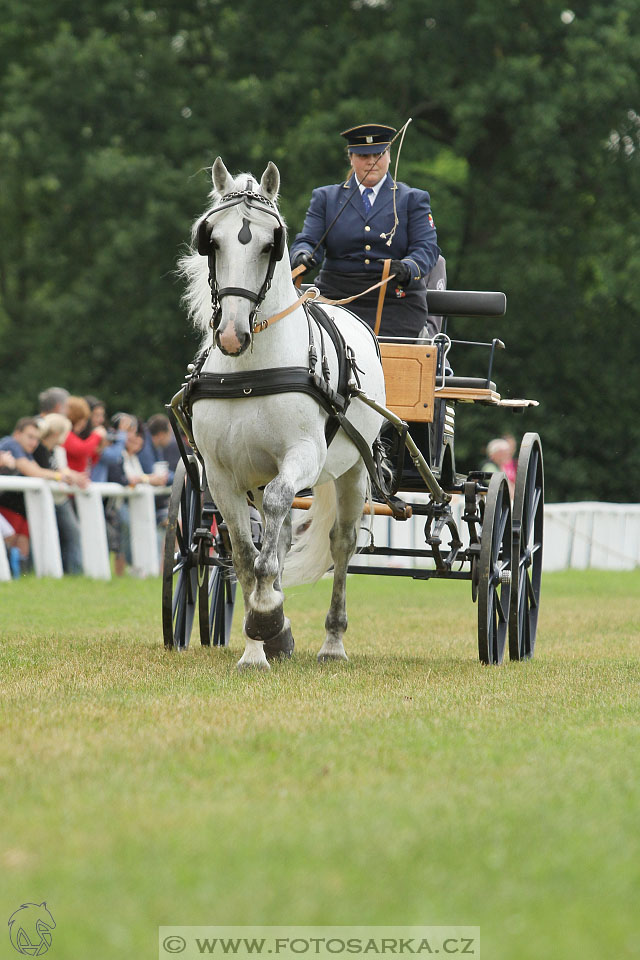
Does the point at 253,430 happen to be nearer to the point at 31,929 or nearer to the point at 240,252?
the point at 240,252

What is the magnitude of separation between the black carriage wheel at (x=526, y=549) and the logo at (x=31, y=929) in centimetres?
584

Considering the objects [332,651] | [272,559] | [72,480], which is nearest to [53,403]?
[72,480]

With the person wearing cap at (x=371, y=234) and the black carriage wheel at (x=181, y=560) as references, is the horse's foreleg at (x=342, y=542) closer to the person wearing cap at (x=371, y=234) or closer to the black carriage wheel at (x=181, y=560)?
the black carriage wheel at (x=181, y=560)

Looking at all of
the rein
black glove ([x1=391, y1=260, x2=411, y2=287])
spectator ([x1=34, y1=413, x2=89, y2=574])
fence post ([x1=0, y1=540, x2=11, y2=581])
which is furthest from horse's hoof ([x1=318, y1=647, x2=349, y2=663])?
spectator ([x1=34, y1=413, x2=89, y2=574])

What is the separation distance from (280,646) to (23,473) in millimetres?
7534

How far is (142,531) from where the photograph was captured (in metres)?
17.1

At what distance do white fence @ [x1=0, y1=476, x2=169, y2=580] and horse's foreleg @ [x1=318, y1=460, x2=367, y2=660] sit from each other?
6.49 meters

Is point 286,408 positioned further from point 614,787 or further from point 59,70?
point 59,70

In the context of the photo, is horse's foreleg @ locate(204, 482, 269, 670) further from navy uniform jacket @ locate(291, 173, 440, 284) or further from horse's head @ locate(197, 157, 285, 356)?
navy uniform jacket @ locate(291, 173, 440, 284)

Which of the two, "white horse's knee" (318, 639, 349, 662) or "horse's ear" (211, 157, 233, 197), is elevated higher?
"horse's ear" (211, 157, 233, 197)

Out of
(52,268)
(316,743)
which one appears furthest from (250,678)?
(52,268)

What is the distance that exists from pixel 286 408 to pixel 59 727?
2275 millimetres

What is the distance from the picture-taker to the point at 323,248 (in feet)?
29.8

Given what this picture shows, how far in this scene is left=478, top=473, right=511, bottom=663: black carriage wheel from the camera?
8.27 metres
